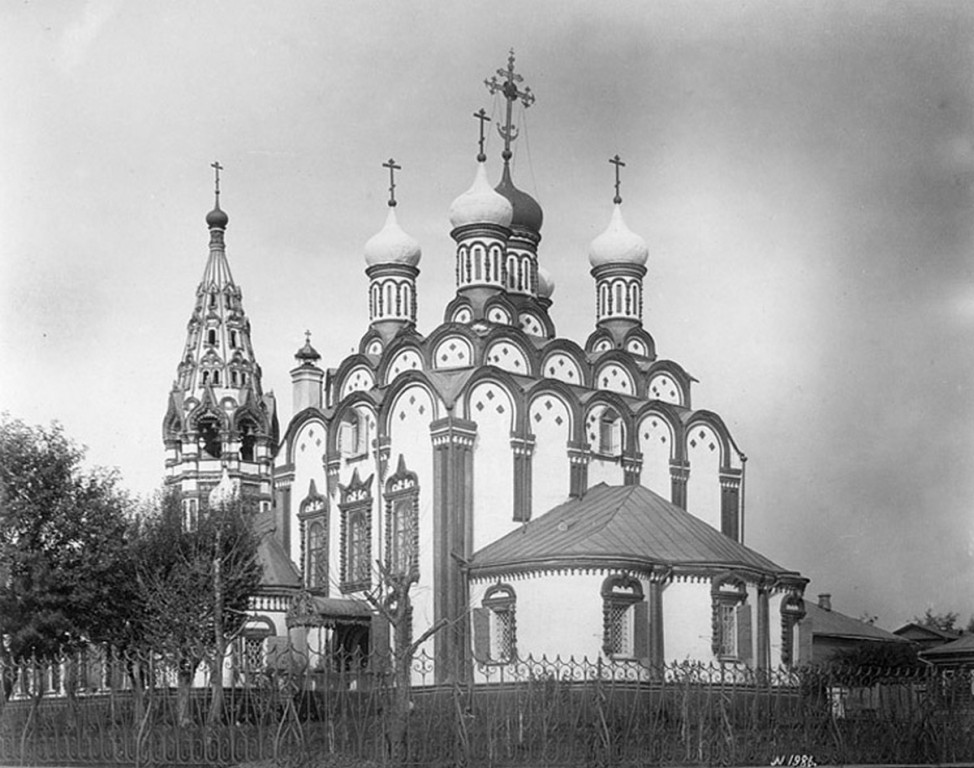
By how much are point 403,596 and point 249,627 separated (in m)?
10.3

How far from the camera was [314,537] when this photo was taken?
114 ft

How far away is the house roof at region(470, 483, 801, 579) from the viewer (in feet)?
92.3

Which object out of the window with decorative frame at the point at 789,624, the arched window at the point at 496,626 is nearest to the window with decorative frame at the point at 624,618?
the arched window at the point at 496,626

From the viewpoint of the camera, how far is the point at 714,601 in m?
28.8

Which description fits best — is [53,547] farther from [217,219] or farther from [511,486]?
[217,219]

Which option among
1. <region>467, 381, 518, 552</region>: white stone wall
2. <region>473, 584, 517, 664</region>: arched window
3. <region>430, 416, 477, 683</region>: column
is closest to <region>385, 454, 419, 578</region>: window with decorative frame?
<region>430, 416, 477, 683</region>: column

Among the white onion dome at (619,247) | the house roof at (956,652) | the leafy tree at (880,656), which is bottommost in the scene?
the leafy tree at (880,656)

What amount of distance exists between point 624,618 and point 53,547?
10708 mm

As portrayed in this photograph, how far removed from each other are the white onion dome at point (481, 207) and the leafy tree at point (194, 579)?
27.5ft

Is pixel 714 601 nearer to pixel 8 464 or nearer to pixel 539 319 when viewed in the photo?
pixel 539 319

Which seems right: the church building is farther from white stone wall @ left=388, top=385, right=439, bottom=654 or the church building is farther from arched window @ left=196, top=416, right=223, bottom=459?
arched window @ left=196, top=416, right=223, bottom=459

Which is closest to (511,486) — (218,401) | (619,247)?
(619,247)

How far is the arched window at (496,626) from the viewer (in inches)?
1133

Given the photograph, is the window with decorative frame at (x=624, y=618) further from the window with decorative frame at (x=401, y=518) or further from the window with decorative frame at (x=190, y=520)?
the window with decorative frame at (x=190, y=520)
